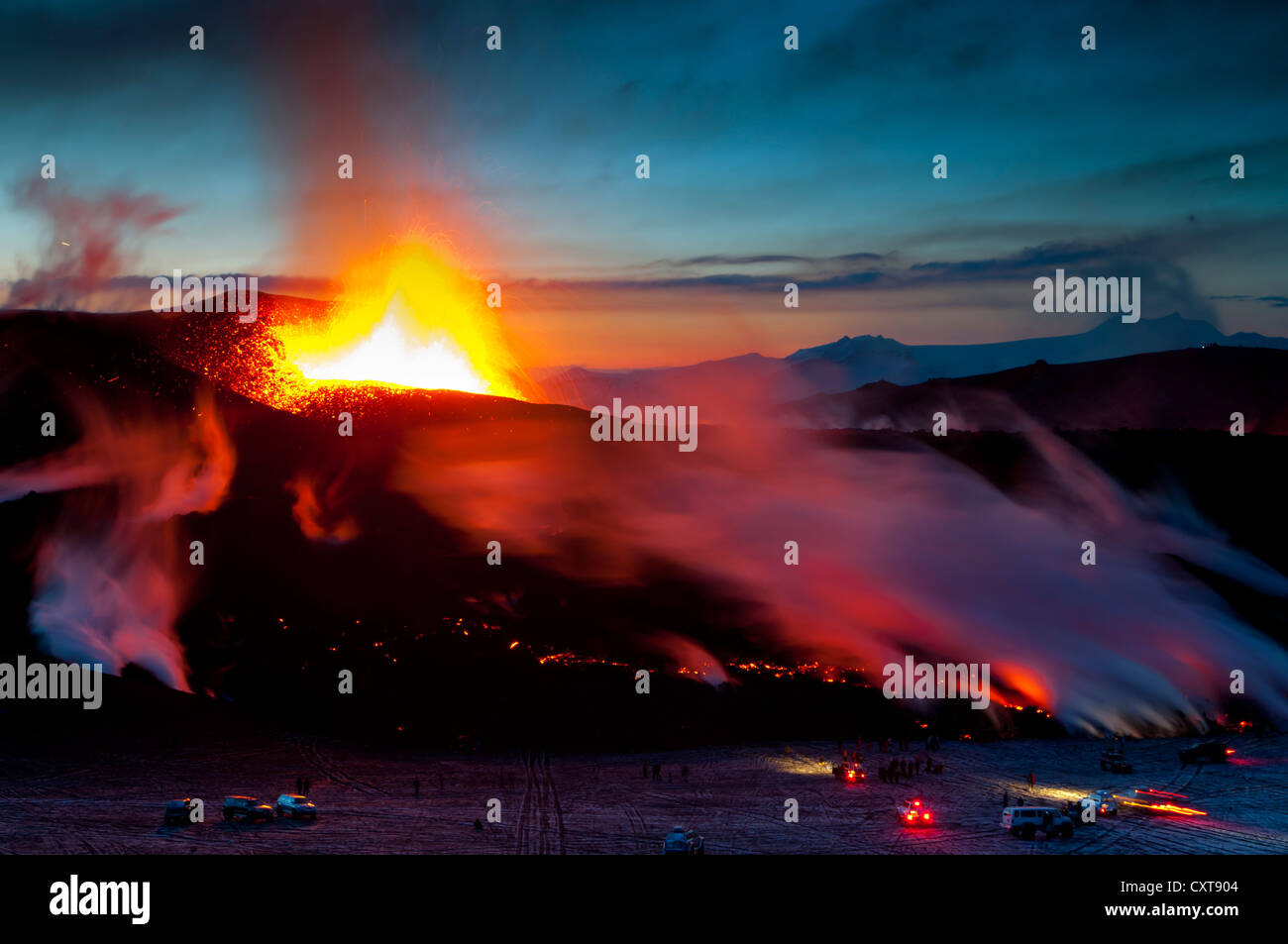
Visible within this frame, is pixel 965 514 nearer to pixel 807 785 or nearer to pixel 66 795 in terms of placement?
pixel 807 785

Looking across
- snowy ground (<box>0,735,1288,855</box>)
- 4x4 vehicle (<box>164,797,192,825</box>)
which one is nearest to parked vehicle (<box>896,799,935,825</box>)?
snowy ground (<box>0,735,1288,855</box>)

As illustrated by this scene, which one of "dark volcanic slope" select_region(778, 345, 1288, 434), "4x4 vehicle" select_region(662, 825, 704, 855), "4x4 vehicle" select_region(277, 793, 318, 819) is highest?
"dark volcanic slope" select_region(778, 345, 1288, 434)

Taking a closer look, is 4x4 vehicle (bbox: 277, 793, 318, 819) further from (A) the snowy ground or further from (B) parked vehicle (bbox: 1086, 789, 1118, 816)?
(B) parked vehicle (bbox: 1086, 789, 1118, 816)

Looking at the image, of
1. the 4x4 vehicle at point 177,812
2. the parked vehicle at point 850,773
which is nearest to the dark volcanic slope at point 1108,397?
the parked vehicle at point 850,773

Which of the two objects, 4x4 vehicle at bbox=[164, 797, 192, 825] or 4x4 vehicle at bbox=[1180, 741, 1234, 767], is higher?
4x4 vehicle at bbox=[164, 797, 192, 825]

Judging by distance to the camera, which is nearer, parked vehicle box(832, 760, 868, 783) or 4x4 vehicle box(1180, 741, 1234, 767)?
parked vehicle box(832, 760, 868, 783)

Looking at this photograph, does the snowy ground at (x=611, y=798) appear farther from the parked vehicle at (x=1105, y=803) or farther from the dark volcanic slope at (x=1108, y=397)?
the dark volcanic slope at (x=1108, y=397)

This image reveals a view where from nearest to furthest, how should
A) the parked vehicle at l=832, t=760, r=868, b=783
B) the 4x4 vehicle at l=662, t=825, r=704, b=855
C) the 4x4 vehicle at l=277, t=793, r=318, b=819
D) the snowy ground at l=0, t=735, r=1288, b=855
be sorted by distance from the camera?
the 4x4 vehicle at l=662, t=825, r=704, b=855
the snowy ground at l=0, t=735, r=1288, b=855
the 4x4 vehicle at l=277, t=793, r=318, b=819
the parked vehicle at l=832, t=760, r=868, b=783

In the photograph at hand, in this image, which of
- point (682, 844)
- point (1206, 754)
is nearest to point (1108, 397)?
point (1206, 754)
